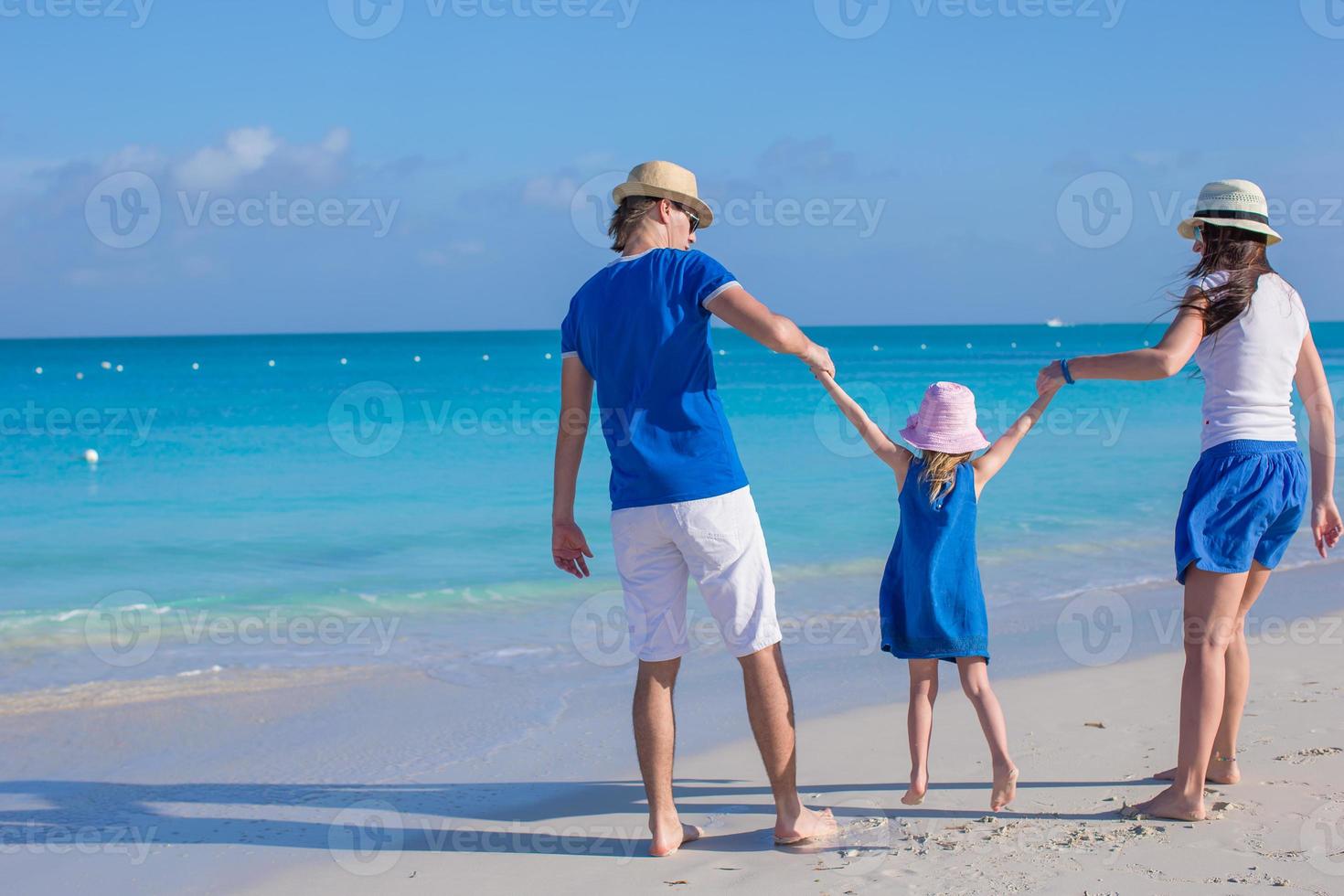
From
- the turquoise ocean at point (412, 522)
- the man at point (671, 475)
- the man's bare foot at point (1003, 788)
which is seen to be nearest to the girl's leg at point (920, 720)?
the man's bare foot at point (1003, 788)

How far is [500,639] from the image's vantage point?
6250 mm

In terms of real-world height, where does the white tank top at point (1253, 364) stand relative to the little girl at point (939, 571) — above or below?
above

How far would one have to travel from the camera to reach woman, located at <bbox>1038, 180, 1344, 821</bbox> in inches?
124

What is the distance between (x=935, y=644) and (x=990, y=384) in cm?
3595

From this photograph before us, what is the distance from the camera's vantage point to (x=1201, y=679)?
3.20m

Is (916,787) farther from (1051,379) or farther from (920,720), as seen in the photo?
(1051,379)

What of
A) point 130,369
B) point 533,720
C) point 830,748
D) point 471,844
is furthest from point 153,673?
point 130,369

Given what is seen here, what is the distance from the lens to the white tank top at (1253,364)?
10.3 ft

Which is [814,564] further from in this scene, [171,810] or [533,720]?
[171,810]

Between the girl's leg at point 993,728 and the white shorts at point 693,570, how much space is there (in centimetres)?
61

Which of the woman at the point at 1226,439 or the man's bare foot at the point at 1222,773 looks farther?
the man's bare foot at the point at 1222,773

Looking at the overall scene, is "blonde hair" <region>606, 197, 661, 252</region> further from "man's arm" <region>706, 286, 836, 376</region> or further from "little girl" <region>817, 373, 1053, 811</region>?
"little girl" <region>817, 373, 1053, 811</region>

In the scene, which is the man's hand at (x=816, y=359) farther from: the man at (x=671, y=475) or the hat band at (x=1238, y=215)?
the hat band at (x=1238, y=215)

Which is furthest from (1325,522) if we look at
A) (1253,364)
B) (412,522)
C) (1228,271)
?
(412,522)
